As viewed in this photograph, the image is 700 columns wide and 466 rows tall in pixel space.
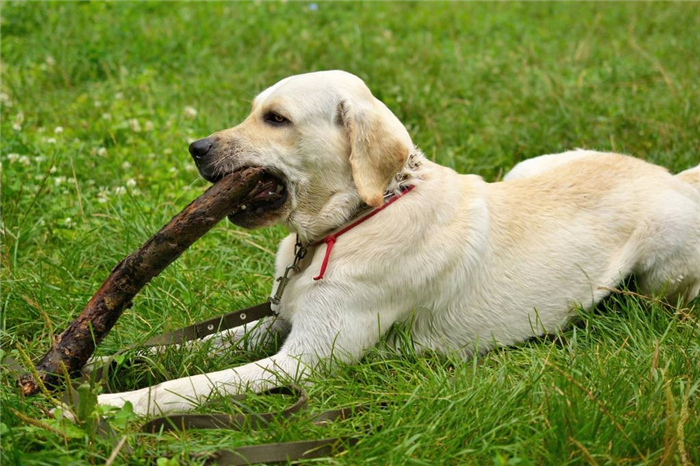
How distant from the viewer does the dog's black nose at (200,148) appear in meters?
3.47

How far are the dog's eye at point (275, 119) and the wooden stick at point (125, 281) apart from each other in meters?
0.36

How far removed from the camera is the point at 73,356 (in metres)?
3.15

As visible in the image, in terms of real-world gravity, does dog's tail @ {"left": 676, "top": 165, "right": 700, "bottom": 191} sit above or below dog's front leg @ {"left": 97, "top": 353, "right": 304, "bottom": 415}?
above

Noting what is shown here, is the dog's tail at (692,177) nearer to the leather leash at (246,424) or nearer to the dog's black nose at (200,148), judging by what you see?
the leather leash at (246,424)

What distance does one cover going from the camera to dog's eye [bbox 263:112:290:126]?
11.6ft

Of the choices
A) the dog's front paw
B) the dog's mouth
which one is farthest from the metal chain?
the dog's front paw

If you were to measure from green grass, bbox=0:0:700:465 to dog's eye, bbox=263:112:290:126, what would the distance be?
1072 millimetres

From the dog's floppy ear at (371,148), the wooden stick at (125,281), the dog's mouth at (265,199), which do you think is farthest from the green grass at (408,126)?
the dog's floppy ear at (371,148)

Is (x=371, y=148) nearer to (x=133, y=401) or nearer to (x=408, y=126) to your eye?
(x=133, y=401)

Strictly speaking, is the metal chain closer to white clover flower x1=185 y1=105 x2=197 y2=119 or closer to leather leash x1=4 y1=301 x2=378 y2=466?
leather leash x1=4 y1=301 x2=378 y2=466

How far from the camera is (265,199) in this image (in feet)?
11.5

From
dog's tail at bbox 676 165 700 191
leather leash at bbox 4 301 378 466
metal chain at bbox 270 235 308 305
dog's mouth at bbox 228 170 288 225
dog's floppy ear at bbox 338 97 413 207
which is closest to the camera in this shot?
leather leash at bbox 4 301 378 466

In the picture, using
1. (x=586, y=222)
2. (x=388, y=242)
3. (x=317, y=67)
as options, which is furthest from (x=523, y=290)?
(x=317, y=67)

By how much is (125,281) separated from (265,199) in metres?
0.70
